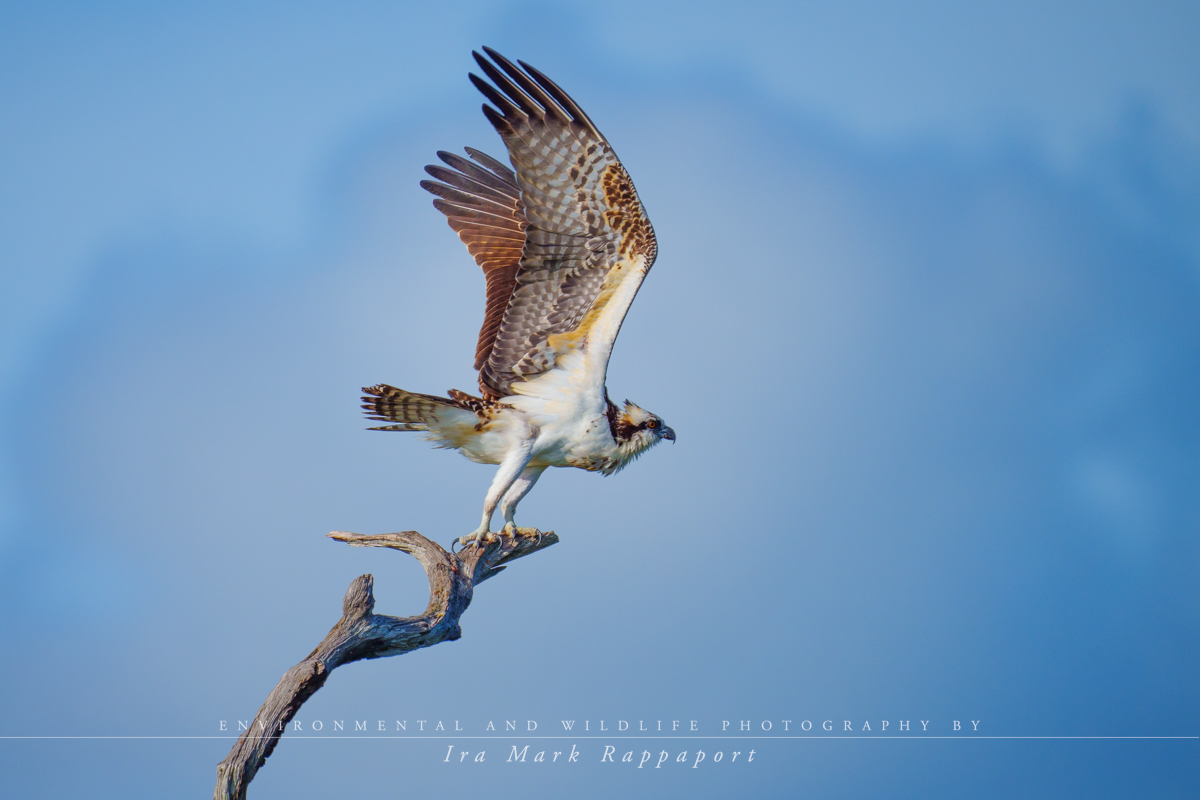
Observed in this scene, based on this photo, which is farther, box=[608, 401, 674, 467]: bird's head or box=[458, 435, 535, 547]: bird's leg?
box=[608, 401, 674, 467]: bird's head

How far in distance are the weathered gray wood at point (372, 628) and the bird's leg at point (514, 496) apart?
0.32ft

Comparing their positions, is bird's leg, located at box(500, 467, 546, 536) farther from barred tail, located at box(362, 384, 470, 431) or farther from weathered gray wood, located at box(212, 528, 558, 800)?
barred tail, located at box(362, 384, 470, 431)

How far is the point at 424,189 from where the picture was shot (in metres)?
11.1

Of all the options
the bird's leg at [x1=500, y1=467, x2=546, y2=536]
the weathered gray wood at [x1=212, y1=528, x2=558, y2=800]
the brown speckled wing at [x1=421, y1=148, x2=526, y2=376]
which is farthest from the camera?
the brown speckled wing at [x1=421, y1=148, x2=526, y2=376]

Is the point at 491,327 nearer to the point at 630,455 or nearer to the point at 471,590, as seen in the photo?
the point at 630,455

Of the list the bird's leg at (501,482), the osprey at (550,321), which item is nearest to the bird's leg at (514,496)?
the osprey at (550,321)

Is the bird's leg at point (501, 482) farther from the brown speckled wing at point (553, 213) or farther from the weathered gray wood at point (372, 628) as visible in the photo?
the brown speckled wing at point (553, 213)

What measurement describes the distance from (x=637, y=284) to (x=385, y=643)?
3345 mm

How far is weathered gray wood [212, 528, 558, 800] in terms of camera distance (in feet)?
21.1

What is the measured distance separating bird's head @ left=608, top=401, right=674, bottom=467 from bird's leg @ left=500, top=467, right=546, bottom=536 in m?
0.82

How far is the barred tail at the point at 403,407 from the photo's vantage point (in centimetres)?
851

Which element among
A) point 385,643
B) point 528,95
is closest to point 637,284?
point 528,95

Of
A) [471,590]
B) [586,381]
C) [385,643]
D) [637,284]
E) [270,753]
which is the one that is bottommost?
[270,753]

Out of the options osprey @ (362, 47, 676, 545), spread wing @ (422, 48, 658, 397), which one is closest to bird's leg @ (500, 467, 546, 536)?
osprey @ (362, 47, 676, 545)
